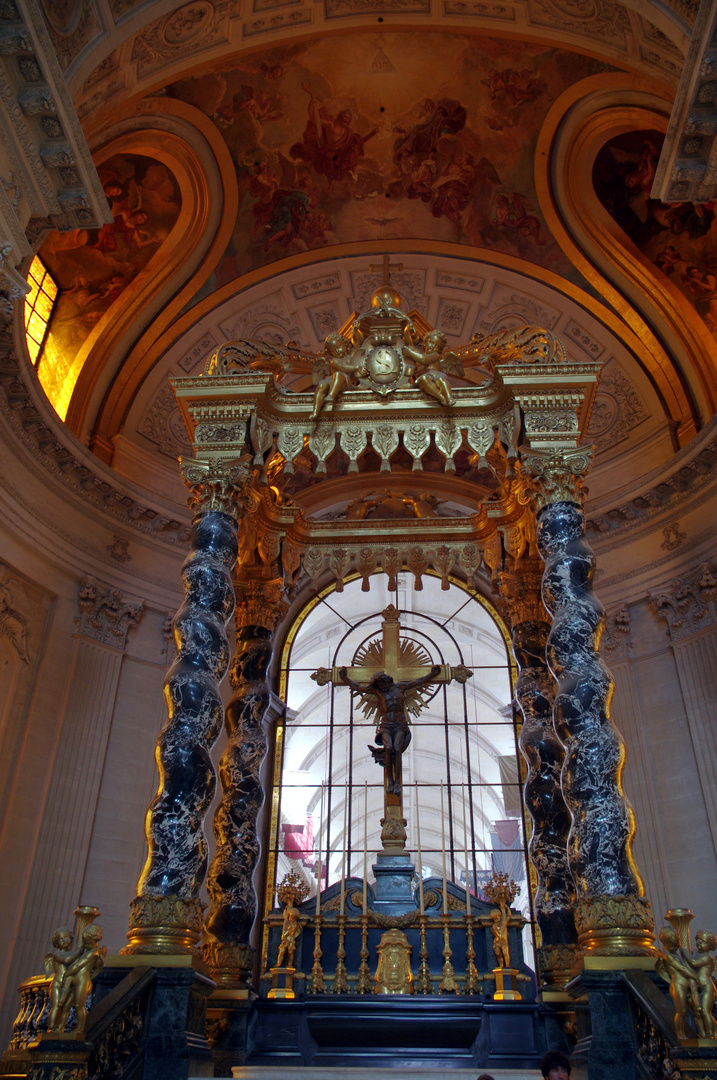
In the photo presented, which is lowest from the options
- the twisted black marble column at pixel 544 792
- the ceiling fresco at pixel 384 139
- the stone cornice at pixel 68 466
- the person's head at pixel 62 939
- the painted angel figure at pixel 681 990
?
the painted angel figure at pixel 681 990

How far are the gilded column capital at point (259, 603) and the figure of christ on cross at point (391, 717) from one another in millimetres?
1057

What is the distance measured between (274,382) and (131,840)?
19.9ft

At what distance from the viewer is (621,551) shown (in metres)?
12.3

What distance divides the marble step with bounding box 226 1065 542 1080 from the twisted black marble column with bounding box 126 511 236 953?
1.21m

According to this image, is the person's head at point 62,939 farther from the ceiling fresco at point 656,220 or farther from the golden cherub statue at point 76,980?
the ceiling fresco at point 656,220

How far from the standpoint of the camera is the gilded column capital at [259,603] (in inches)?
373

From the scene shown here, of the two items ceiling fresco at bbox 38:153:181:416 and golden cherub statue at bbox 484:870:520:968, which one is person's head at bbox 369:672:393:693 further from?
ceiling fresco at bbox 38:153:181:416

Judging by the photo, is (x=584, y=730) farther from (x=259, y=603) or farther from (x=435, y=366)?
(x=259, y=603)

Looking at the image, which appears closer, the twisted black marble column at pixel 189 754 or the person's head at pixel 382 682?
the twisted black marble column at pixel 189 754

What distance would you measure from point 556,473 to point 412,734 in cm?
986

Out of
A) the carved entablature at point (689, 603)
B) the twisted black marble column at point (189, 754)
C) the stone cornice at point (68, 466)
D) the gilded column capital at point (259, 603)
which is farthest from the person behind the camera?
the carved entablature at point (689, 603)

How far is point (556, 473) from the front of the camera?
772 cm

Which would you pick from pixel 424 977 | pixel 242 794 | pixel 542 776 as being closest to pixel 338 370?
pixel 242 794

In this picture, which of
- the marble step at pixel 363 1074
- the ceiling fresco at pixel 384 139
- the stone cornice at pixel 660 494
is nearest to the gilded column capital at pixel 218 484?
the marble step at pixel 363 1074
